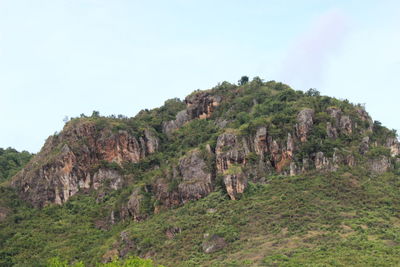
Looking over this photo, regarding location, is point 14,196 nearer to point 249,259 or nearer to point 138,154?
point 138,154

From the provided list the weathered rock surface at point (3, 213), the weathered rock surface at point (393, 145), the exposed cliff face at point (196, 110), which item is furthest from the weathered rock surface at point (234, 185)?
the weathered rock surface at point (3, 213)

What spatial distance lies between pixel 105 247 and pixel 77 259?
3.71 m

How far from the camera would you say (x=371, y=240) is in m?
53.7

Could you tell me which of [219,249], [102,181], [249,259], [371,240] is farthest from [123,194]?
[371,240]

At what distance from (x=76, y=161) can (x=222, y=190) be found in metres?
27.6

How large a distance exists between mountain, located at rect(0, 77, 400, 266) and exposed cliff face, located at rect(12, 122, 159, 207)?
0.18m

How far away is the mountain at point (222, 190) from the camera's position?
5806 centimetres

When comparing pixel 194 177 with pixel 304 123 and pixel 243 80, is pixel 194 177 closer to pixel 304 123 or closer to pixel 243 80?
pixel 304 123

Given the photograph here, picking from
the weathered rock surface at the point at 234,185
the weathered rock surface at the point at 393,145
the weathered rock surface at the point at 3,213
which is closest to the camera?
the weathered rock surface at the point at 234,185

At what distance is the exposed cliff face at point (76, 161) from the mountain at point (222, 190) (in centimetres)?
18

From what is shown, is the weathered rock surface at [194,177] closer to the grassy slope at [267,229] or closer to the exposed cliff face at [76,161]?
the grassy slope at [267,229]

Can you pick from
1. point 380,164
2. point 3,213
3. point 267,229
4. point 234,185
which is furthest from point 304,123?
point 3,213

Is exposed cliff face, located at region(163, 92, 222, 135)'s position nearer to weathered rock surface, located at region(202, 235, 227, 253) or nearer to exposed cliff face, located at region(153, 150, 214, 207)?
exposed cliff face, located at region(153, 150, 214, 207)

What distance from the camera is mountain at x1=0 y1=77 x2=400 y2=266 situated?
5806 centimetres
